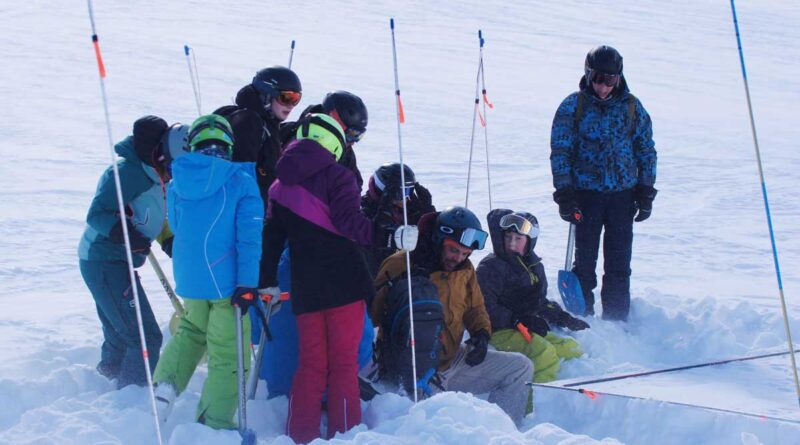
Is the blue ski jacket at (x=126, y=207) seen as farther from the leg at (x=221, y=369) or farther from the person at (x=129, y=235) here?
the leg at (x=221, y=369)

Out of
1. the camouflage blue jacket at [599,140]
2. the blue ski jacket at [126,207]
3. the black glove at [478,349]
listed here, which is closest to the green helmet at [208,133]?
the blue ski jacket at [126,207]

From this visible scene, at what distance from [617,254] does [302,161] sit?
10.6ft

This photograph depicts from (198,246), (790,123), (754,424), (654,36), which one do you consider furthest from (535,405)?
(654,36)

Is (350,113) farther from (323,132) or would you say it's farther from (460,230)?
(460,230)

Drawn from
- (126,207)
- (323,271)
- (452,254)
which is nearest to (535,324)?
(452,254)

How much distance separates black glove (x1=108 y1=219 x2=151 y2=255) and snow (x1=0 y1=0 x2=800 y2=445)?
2.56 feet

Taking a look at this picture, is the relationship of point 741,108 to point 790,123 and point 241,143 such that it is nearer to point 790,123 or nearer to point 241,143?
point 790,123

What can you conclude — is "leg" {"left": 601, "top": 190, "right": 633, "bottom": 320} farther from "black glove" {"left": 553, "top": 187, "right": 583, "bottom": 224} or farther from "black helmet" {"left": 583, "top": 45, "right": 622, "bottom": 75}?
"black helmet" {"left": 583, "top": 45, "right": 622, "bottom": 75}

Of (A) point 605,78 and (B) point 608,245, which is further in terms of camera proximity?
(B) point 608,245

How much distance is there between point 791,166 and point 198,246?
1238cm

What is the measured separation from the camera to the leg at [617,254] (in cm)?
650

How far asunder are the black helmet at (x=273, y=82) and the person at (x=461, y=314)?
1244mm

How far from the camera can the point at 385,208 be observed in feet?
19.1

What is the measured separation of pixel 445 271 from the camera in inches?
203
